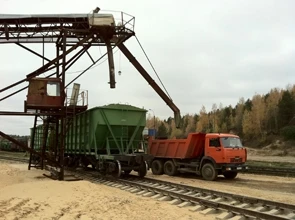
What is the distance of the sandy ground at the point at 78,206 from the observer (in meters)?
8.39

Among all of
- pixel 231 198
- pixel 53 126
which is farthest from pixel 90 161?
pixel 231 198

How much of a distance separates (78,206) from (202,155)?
10.2 metres

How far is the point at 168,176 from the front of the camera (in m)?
18.9

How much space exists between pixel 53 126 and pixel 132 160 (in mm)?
8107

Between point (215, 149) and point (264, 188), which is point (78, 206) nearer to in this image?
point (264, 188)

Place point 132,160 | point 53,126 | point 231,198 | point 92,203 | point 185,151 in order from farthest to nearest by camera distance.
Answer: point 53,126
point 185,151
point 132,160
point 231,198
point 92,203

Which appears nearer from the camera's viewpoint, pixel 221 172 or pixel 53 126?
pixel 221 172

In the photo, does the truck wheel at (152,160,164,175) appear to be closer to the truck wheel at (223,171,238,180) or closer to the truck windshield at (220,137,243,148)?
the truck wheel at (223,171,238,180)

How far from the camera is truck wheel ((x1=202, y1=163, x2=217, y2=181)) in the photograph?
54.7 ft

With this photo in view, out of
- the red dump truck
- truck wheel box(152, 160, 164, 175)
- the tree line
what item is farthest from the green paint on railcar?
the tree line

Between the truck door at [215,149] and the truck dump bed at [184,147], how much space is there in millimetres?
851

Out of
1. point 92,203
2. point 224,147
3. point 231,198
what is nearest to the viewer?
point 92,203

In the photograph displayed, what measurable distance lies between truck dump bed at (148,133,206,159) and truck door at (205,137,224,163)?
0.85 metres

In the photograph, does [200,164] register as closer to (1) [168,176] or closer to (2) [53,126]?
(1) [168,176]
